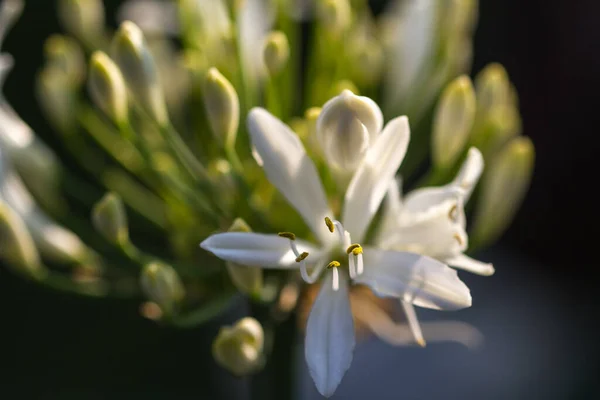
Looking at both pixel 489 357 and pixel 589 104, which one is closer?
pixel 489 357

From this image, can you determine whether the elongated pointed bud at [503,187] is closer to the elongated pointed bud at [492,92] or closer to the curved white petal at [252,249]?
the elongated pointed bud at [492,92]

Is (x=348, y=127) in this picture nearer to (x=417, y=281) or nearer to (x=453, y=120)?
(x=417, y=281)

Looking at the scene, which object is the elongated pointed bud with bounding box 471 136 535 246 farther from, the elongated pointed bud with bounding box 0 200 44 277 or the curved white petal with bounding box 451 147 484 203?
the elongated pointed bud with bounding box 0 200 44 277

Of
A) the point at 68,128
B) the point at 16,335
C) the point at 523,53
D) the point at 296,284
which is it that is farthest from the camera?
the point at 523,53

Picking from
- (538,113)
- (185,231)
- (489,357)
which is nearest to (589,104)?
(538,113)

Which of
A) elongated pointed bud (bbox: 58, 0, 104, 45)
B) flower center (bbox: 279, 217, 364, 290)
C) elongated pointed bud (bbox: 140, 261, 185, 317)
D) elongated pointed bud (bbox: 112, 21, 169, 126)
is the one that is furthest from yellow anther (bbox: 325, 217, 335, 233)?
elongated pointed bud (bbox: 58, 0, 104, 45)

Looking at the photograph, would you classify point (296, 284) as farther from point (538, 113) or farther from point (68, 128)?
point (538, 113)
